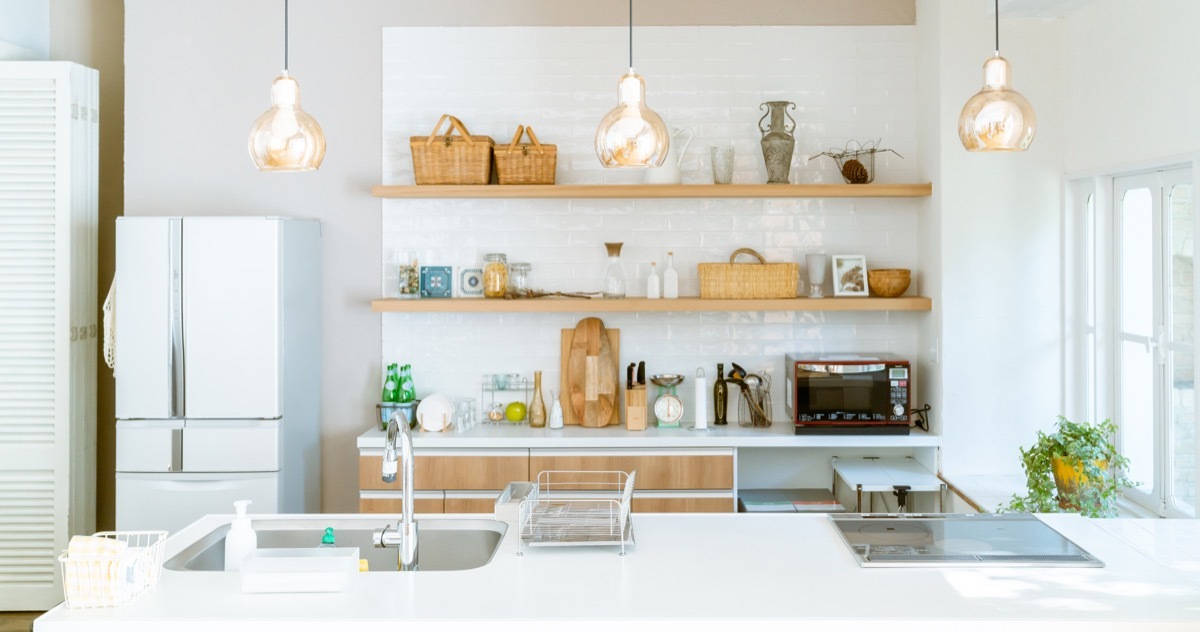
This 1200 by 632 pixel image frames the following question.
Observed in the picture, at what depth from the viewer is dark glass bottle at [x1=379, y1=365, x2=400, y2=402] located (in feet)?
15.9

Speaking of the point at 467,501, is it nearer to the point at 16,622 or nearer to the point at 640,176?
the point at 640,176

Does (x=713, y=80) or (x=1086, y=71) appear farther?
(x=713, y=80)

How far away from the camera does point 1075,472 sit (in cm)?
347

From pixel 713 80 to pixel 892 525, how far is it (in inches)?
105

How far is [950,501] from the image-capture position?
4.44 metres

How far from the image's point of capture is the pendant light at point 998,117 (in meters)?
2.57

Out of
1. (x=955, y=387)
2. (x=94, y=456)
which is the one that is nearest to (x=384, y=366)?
(x=94, y=456)

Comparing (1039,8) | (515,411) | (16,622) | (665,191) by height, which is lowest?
(16,622)

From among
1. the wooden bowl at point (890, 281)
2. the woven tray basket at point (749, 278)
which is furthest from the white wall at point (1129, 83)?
the woven tray basket at point (749, 278)

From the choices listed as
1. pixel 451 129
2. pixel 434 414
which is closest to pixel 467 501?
pixel 434 414

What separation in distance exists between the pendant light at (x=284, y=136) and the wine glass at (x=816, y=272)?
108 inches

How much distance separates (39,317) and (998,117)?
4069 mm

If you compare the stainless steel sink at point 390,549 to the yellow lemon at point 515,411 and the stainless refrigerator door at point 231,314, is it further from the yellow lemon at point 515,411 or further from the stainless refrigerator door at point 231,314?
the yellow lemon at point 515,411

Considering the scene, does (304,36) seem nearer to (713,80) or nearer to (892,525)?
(713,80)
